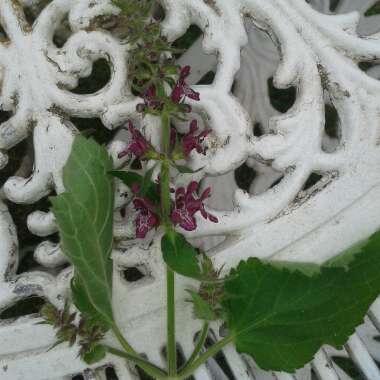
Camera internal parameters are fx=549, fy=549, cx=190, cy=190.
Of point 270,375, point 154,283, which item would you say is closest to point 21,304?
point 154,283

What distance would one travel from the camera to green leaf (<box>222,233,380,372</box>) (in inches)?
25.9

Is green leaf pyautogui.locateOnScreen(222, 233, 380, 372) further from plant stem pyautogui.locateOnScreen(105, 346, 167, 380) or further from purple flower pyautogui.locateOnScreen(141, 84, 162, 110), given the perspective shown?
purple flower pyautogui.locateOnScreen(141, 84, 162, 110)

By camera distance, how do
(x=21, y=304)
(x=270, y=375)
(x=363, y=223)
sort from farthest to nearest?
(x=21, y=304), (x=270, y=375), (x=363, y=223)

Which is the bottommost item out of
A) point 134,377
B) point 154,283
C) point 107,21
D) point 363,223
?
→ point 134,377

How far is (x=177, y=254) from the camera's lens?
65cm

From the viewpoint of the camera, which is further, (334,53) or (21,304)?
(21,304)

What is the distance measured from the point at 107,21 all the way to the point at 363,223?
18.2 inches

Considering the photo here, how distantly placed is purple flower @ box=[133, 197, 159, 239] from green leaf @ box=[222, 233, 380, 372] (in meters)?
0.14

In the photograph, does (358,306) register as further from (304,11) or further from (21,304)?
(21,304)

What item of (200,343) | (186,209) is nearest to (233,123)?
(186,209)

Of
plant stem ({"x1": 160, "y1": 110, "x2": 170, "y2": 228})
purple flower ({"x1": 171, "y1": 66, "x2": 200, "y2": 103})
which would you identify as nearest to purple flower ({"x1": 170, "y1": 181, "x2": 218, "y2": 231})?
plant stem ({"x1": 160, "y1": 110, "x2": 170, "y2": 228})

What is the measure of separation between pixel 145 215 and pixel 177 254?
6cm

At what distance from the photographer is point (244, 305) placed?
705 millimetres

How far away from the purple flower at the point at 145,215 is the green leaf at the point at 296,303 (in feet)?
0.44
